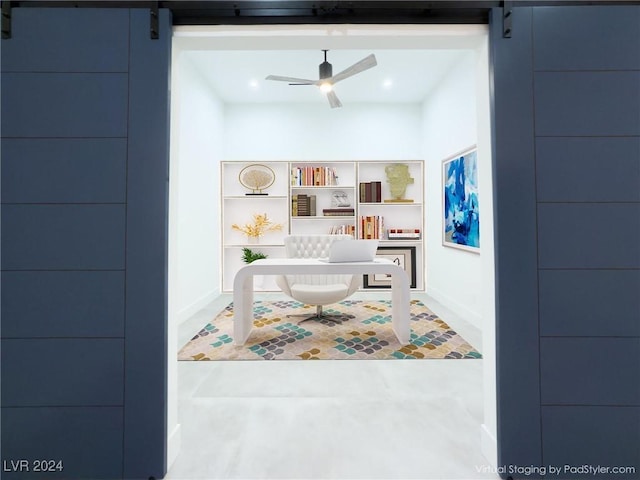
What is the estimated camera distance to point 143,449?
49.9 inches

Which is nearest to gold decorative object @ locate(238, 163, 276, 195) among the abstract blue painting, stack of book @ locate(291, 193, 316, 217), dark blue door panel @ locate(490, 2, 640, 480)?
stack of book @ locate(291, 193, 316, 217)

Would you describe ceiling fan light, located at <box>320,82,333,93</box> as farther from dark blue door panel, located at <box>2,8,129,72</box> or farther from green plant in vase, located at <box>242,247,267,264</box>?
green plant in vase, located at <box>242,247,267,264</box>

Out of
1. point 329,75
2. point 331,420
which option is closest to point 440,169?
point 329,75

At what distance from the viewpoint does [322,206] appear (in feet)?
16.1

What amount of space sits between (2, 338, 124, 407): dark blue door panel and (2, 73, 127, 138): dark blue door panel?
91cm

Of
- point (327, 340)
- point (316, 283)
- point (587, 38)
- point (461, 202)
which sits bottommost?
point (327, 340)

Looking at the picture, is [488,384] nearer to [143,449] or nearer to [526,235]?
[526,235]

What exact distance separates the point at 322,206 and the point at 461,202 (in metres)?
2.14

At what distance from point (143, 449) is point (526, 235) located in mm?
1874

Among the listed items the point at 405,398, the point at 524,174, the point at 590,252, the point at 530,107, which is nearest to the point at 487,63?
the point at 530,107

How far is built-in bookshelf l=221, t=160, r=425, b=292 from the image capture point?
4.78m

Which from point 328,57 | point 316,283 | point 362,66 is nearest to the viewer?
point 362,66

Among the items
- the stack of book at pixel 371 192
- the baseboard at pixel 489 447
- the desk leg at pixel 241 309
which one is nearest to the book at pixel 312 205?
the stack of book at pixel 371 192

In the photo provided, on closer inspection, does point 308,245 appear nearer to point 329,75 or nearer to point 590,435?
point 329,75
